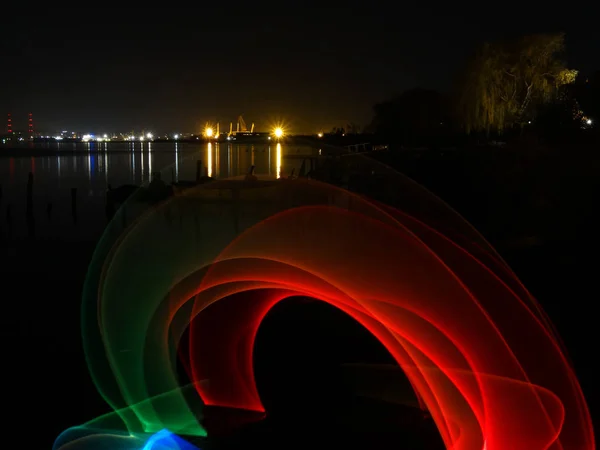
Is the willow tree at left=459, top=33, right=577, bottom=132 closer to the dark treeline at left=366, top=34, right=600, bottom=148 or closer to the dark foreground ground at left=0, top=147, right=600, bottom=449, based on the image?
the dark treeline at left=366, top=34, right=600, bottom=148

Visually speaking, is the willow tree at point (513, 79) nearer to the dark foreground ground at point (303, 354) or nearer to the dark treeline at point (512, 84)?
the dark treeline at point (512, 84)

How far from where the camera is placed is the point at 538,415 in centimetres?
586

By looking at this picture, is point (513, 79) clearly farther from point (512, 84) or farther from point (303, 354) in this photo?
point (303, 354)

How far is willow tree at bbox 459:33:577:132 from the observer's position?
1517 inches

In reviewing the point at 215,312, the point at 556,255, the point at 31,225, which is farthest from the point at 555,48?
the point at 215,312

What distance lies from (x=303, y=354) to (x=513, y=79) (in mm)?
33582

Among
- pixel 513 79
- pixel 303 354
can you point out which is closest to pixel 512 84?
pixel 513 79

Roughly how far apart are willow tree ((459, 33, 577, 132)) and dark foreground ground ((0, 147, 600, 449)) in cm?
2267

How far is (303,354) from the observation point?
9.70 meters

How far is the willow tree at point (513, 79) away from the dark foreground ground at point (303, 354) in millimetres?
22675

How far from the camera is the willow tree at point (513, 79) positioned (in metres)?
38.5

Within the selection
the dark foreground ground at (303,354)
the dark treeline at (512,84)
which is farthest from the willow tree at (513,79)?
the dark foreground ground at (303,354)

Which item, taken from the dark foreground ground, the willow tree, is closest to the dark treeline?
the willow tree

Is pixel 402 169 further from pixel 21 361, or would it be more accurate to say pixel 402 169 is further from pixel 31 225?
pixel 21 361
